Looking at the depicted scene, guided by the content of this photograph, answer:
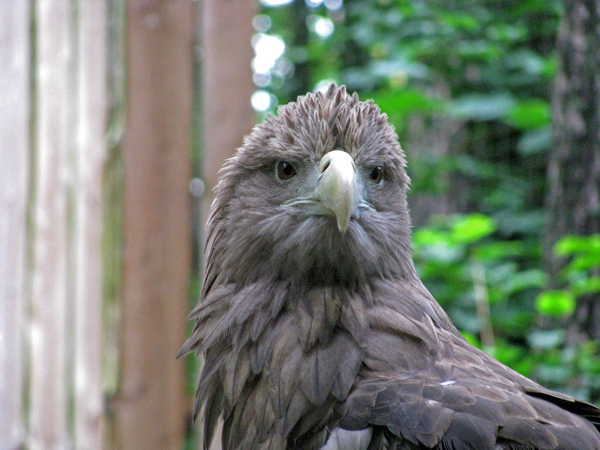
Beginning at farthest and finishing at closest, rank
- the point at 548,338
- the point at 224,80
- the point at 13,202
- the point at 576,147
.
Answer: the point at 576,147 < the point at 548,338 < the point at 13,202 < the point at 224,80

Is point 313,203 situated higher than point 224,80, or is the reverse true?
point 224,80

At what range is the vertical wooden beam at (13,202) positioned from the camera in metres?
3.06

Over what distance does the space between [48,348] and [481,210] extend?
12.9ft

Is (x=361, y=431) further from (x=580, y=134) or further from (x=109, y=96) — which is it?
(x=580, y=134)

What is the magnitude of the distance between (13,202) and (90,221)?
435mm

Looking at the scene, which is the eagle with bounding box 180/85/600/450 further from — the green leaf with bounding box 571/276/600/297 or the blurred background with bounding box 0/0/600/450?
the green leaf with bounding box 571/276/600/297

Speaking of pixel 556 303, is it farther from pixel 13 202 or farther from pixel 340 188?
pixel 13 202

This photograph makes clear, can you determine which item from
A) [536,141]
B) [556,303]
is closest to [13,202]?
[556,303]

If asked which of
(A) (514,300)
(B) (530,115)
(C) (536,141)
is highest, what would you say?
(B) (530,115)

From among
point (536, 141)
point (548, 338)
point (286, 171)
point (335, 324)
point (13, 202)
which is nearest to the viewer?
point (335, 324)

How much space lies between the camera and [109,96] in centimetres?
298

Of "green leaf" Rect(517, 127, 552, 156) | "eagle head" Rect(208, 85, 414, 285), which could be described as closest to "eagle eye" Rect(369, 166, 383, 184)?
"eagle head" Rect(208, 85, 414, 285)

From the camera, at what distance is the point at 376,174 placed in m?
2.09

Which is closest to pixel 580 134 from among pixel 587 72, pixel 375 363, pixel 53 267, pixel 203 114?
pixel 587 72
